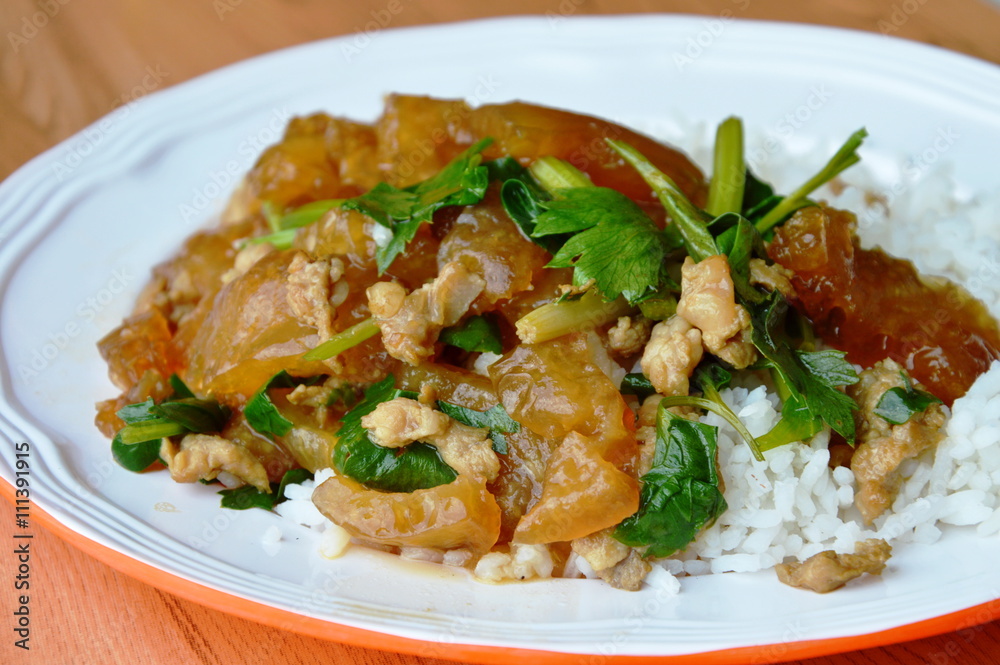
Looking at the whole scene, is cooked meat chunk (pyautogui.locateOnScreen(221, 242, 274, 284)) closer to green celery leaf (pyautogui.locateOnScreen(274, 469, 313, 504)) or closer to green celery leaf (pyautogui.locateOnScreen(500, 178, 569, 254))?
green celery leaf (pyautogui.locateOnScreen(274, 469, 313, 504))

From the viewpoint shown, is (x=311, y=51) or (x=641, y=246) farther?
(x=311, y=51)

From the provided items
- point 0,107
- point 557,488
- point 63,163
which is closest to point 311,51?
point 63,163

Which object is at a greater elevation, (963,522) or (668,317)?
(668,317)

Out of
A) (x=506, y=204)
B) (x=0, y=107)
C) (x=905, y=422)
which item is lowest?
(x=0, y=107)

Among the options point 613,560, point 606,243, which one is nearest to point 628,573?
point 613,560

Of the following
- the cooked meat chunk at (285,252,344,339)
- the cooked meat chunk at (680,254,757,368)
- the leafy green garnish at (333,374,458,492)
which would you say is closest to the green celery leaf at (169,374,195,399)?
the cooked meat chunk at (285,252,344,339)

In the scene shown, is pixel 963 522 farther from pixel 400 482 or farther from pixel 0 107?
pixel 0 107

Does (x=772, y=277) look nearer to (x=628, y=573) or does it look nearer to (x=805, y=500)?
(x=805, y=500)
